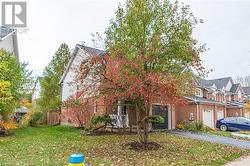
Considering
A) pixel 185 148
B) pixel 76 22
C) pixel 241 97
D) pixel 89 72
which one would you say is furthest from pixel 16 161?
pixel 241 97

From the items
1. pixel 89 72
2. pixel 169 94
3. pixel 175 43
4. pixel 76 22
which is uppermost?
pixel 76 22

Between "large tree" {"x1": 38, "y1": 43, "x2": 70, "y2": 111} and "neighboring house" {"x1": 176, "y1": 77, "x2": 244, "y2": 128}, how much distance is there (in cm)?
1458

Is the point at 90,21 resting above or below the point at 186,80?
above

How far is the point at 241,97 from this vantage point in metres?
46.9

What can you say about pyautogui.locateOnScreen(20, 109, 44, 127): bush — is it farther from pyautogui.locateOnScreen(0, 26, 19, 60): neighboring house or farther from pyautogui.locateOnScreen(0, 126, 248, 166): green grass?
pyautogui.locateOnScreen(0, 126, 248, 166): green grass

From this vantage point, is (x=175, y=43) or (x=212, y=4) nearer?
(x=175, y=43)

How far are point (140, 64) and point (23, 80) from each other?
14.0 m

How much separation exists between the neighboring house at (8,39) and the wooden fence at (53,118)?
28.0 ft

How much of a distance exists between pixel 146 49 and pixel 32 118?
1906 cm

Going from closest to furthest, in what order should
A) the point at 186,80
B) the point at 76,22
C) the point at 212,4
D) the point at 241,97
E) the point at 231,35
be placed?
the point at 186,80, the point at 212,4, the point at 76,22, the point at 231,35, the point at 241,97

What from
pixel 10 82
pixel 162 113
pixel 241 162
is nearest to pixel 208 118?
pixel 162 113

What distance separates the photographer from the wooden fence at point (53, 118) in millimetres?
31688

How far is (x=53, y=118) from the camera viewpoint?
108 feet

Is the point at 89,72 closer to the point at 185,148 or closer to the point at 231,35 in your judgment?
the point at 185,148
